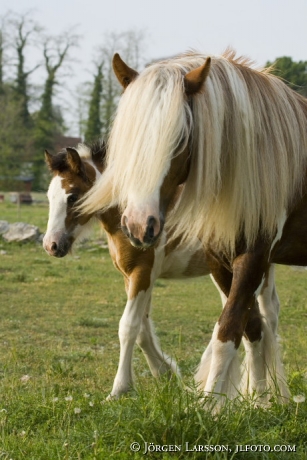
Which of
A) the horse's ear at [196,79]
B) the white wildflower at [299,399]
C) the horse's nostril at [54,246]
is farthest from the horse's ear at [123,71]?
the horse's nostril at [54,246]

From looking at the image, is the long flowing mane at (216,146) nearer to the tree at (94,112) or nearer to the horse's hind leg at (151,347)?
the horse's hind leg at (151,347)

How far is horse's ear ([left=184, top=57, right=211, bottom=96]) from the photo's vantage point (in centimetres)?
349

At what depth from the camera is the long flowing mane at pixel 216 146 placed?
3416 mm

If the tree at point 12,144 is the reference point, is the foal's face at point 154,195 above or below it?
below

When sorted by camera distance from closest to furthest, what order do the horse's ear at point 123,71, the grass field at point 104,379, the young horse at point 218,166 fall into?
1. the grass field at point 104,379
2. the young horse at point 218,166
3. the horse's ear at point 123,71

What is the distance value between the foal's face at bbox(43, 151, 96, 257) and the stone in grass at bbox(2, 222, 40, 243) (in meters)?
11.0

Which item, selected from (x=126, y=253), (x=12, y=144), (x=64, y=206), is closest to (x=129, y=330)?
(x=126, y=253)

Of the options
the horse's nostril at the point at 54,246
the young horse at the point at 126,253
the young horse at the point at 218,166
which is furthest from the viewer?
the horse's nostril at the point at 54,246

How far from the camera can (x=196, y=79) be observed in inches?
138

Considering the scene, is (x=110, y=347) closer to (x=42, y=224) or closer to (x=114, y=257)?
(x=114, y=257)

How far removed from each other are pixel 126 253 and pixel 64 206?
70 centimetres

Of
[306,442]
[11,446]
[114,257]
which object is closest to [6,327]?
[114,257]

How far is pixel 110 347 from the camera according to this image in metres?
7.37

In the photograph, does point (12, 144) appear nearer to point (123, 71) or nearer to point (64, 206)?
point (64, 206)
